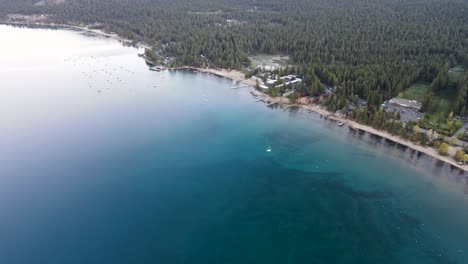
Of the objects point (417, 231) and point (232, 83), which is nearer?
point (417, 231)

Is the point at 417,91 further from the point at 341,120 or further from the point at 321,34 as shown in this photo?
the point at 321,34

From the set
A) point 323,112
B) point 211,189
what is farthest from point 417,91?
point 211,189

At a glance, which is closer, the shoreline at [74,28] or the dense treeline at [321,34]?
the dense treeline at [321,34]

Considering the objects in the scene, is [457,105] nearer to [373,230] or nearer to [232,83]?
[373,230]

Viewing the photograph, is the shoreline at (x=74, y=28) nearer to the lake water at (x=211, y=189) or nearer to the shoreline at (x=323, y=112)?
the shoreline at (x=323, y=112)

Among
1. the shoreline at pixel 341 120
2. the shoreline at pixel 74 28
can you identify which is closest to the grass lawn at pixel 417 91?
the shoreline at pixel 341 120

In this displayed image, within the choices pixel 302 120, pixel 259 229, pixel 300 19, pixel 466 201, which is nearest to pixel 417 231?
pixel 466 201
